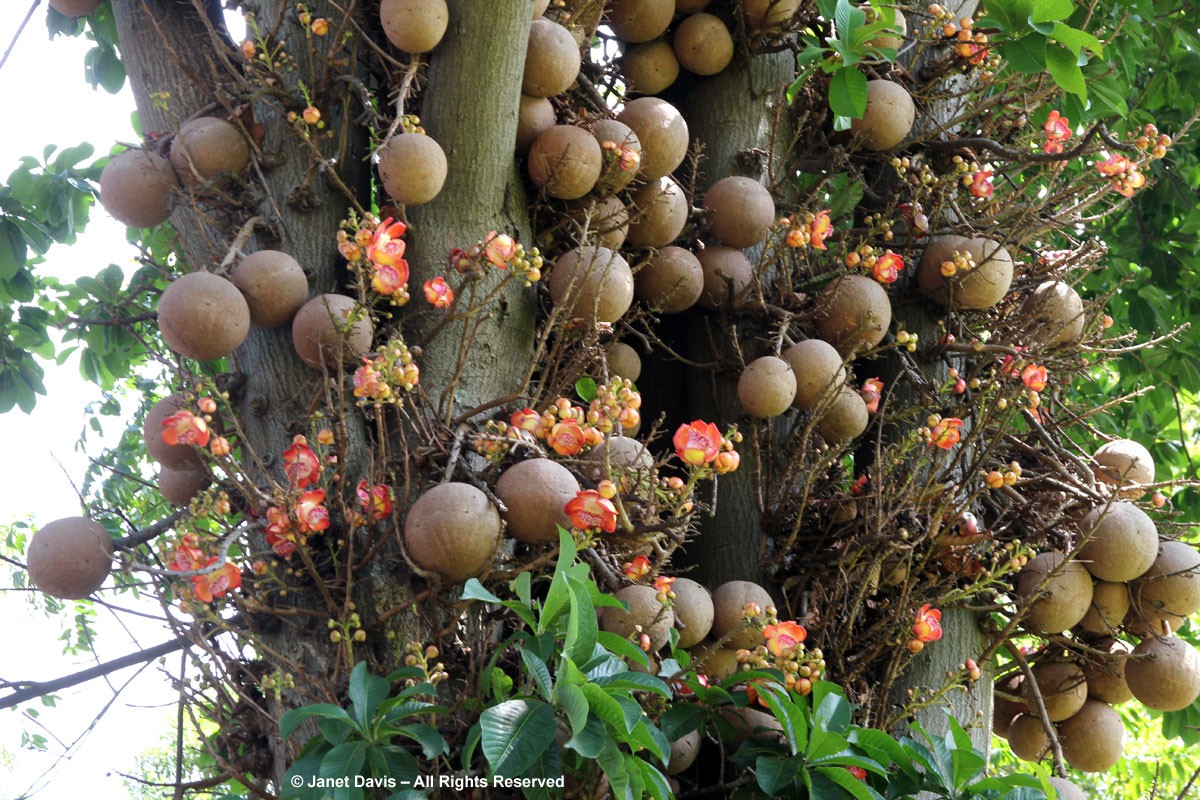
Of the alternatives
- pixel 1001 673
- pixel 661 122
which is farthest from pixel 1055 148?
pixel 1001 673

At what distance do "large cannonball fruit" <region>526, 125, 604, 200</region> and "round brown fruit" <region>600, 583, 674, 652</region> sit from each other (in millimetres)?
823

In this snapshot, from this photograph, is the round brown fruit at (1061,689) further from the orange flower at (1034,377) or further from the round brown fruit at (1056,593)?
the orange flower at (1034,377)

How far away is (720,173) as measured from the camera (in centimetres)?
287

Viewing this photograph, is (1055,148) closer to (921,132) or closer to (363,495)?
(921,132)

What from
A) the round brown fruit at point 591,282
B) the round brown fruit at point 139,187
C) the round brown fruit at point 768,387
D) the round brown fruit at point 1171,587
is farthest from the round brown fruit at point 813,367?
the round brown fruit at point 139,187

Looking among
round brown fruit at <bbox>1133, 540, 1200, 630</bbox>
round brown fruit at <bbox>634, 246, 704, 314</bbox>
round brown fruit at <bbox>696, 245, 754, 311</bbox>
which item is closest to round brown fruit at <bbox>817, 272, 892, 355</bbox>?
round brown fruit at <bbox>696, 245, 754, 311</bbox>

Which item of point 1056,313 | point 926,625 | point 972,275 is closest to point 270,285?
point 926,625

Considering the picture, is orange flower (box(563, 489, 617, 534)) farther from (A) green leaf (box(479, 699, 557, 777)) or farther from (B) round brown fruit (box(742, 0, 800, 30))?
(B) round brown fruit (box(742, 0, 800, 30))

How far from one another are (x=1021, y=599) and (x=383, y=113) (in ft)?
5.59

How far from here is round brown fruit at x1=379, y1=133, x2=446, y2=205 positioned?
206 cm

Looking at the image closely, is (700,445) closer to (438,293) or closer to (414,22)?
(438,293)

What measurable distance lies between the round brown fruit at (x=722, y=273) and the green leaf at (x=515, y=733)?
1246 millimetres

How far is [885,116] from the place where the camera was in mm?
2748

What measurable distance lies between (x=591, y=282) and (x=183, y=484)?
0.85 meters
